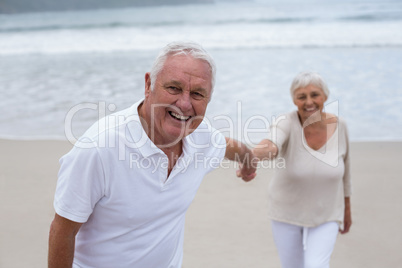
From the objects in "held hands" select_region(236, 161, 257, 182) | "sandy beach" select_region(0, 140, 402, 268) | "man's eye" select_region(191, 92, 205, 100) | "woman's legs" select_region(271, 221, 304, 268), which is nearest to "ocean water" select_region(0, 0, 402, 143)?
"sandy beach" select_region(0, 140, 402, 268)

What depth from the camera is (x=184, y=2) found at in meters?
46.5

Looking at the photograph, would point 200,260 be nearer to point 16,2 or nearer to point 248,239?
point 248,239

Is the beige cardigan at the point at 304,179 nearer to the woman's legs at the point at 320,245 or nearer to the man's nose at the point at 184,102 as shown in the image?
the woman's legs at the point at 320,245

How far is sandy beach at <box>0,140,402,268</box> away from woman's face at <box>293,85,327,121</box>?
177 centimetres

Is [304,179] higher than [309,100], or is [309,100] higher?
[309,100]

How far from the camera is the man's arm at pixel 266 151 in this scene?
3.15 m

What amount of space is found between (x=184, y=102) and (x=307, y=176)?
1.59 m

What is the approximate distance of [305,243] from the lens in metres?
3.26

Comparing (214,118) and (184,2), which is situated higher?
(184,2)

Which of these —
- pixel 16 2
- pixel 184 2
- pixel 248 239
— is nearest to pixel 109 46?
pixel 248 239

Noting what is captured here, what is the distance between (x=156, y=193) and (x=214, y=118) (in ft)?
20.9

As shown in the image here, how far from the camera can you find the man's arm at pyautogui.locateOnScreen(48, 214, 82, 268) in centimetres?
187

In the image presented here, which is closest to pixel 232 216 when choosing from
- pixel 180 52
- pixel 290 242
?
pixel 290 242

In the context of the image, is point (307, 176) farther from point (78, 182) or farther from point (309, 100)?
point (78, 182)
